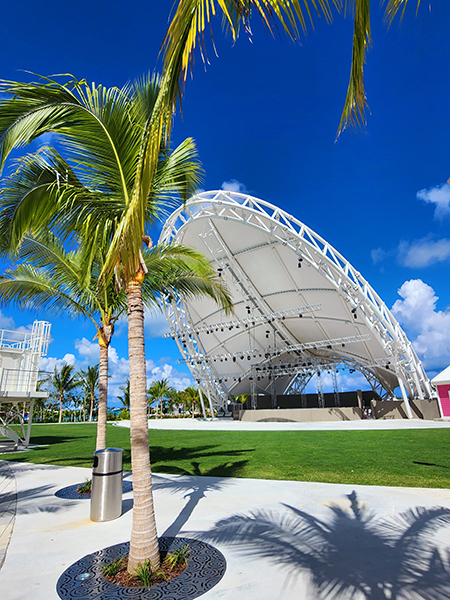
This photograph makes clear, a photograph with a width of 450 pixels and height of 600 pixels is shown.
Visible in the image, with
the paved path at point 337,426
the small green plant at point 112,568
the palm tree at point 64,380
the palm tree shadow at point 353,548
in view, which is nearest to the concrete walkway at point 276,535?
the palm tree shadow at point 353,548

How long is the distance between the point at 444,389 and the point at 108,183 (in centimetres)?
2945

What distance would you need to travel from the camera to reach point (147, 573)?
139 inches

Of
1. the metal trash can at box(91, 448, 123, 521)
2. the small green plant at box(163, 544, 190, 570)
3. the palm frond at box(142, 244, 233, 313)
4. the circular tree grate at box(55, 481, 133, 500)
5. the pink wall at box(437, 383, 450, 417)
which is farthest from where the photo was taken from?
the pink wall at box(437, 383, 450, 417)

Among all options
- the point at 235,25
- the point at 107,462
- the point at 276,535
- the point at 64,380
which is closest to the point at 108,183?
the point at 235,25

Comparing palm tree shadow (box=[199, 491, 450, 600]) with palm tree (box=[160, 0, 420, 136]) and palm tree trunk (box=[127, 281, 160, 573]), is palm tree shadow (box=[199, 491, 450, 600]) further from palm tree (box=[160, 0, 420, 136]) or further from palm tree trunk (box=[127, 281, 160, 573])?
palm tree (box=[160, 0, 420, 136])

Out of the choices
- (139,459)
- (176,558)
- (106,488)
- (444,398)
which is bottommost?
(176,558)

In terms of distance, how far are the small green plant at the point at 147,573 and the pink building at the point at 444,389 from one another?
92.9 ft

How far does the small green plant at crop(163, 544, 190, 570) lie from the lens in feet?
12.5

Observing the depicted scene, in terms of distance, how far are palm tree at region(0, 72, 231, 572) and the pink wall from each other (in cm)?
2812

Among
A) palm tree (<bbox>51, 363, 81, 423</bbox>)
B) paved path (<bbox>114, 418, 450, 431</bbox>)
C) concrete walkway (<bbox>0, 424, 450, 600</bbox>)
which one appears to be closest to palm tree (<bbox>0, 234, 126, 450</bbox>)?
concrete walkway (<bbox>0, 424, 450, 600</bbox>)

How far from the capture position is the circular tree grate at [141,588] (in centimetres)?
330

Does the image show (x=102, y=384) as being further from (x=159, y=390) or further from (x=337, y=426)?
(x=159, y=390)

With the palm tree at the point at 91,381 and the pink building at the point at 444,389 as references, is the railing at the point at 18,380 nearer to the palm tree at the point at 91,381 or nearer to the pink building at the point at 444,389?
the pink building at the point at 444,389

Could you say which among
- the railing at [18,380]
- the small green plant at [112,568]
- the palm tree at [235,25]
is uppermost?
the palm tree at [235,25]
